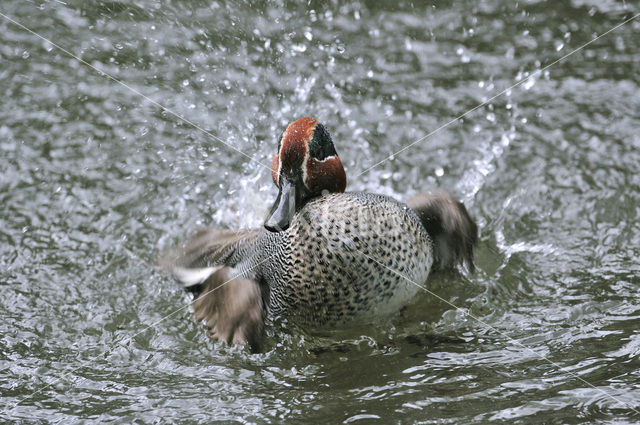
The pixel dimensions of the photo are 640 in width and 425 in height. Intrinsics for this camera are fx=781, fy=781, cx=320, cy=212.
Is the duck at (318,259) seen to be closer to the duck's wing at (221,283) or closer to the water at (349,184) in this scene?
the duck's wing at (221,283)

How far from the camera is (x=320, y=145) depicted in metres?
3.46

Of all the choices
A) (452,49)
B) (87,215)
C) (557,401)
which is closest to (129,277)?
(87,215)

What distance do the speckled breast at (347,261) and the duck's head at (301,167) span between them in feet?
0.32

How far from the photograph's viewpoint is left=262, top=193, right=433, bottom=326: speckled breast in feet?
10.9

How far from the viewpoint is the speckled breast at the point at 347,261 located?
3330 mm

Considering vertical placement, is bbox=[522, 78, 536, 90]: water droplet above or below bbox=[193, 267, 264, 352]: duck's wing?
above

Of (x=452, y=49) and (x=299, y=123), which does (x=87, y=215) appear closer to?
(x=299, y=123)

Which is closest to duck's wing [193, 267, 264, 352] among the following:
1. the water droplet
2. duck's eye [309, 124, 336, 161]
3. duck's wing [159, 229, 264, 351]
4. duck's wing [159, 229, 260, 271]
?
duck's wing [159, 229, 264, 351]

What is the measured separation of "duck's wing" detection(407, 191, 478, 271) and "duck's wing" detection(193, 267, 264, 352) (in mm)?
899

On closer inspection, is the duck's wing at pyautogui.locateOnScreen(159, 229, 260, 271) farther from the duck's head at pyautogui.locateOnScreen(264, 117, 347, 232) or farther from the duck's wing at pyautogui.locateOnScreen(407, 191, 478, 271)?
the duck's wing at pyautogui.locateOnScreen(407, 191, 478, 271)

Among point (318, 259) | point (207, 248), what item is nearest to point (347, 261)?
point (318, 259)

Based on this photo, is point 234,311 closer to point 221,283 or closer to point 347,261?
point 221,283

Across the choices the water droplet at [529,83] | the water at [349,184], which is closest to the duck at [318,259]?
the water at [349,184]

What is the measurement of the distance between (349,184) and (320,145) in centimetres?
146
